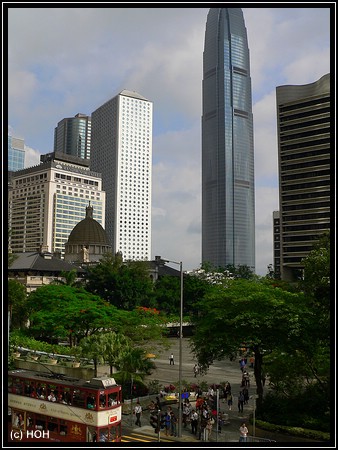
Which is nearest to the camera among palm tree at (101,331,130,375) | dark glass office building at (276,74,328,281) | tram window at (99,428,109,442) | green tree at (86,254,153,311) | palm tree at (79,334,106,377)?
tram window at (99,428,109,442)

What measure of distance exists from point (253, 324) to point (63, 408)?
1201 centimetres

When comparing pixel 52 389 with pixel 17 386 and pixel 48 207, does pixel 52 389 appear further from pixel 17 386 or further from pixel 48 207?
pixel 48 207

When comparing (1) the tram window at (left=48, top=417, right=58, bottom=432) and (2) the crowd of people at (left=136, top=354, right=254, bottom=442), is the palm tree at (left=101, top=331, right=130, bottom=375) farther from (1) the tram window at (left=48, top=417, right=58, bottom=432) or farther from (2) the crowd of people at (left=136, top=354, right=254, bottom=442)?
(1) the tram window at (left=48, top=417, right=58, bottom=432)

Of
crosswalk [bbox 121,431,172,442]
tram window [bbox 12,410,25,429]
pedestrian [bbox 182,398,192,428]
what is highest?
tram window [bbox 12,410,25,429]

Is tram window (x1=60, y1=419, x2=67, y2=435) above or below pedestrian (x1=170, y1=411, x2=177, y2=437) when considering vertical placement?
above

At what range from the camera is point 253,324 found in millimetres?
28594

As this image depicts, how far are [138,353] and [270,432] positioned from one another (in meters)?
12.9

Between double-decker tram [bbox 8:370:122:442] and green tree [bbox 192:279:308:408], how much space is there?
7982mm

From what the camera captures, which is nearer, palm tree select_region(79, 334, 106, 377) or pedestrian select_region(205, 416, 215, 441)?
pedestrian select_region(205, 416, 215, 441)

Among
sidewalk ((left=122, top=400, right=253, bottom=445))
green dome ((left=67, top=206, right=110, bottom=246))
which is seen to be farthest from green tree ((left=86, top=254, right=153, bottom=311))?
green dome ((left=67, top=206, right=110, bottom=246))

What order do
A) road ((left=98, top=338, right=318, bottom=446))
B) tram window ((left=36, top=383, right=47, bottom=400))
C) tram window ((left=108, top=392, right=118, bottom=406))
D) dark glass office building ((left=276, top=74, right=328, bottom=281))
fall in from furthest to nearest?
dark glass office building ((left=276, top=74, right=328, bottom=281)), road ((left=98, top=338, right=318, bottom=446)), tram window ((left=36, top=383, right=47, bottom=400)), tram window ((left=108, top=392, right=118, bottom=406))

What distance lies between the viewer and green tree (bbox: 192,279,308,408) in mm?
28641

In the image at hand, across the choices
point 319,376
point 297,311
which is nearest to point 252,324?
point 297,311
